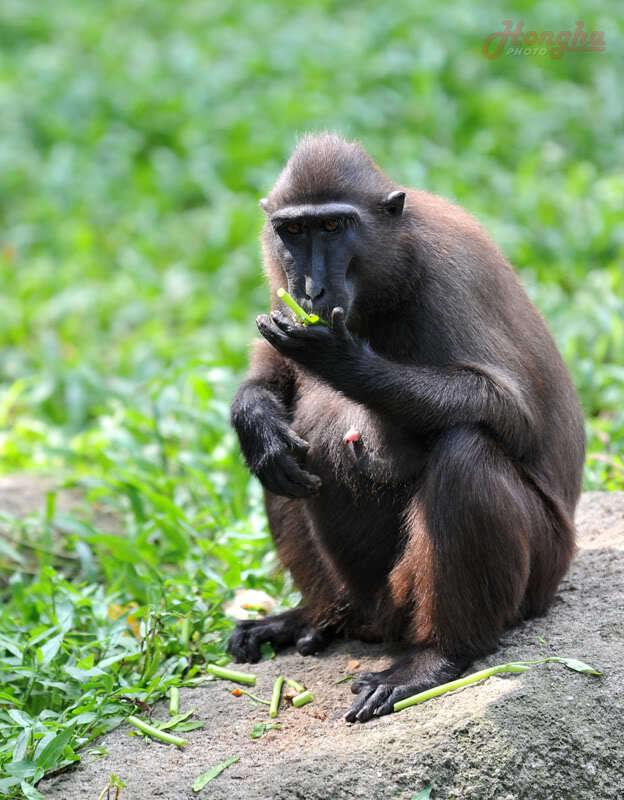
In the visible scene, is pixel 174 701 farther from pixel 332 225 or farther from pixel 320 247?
pixel 332 225

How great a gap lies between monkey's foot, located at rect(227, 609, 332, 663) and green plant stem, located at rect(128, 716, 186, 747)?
0.73 m

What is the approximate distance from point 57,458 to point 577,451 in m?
3.97

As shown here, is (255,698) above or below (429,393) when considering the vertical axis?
below

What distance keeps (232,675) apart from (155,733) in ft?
1.77

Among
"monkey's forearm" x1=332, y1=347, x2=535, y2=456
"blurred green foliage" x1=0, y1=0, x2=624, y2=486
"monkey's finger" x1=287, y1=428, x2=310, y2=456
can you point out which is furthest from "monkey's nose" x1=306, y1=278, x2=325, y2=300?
"blurred green foliage" x1=0, y1=0, x2=624, y2=486

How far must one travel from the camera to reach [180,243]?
1097cm

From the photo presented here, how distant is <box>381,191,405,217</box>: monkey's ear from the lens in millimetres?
4867

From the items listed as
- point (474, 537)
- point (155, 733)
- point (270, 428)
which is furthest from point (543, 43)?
point (155, 733)

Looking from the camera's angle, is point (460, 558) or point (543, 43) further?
point (543, 43)

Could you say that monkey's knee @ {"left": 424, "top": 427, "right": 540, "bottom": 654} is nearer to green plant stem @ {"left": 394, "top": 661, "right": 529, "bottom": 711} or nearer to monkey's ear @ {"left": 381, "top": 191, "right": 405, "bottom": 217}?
green plant stem @ {"left": 394, "top": 661, "right": 529, "bottom": 711}

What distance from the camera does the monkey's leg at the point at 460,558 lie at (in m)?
4.39

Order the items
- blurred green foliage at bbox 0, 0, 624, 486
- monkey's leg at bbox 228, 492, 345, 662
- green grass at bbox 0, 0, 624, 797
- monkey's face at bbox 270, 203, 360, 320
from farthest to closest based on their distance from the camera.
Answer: blurred green foliage at bbox 0, 0, 624, 486
green grass at bbox 0, 0, 624, 797
monkey's leg at bbox 228, 492, 345, 662
monkey's face at bbox 270, 203, 360, 320

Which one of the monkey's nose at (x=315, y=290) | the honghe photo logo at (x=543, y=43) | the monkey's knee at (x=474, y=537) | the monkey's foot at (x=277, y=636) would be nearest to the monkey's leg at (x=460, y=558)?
the monkey's knee at (x=474, y=537)

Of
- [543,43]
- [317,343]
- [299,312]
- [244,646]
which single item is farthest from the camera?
[543,43]
